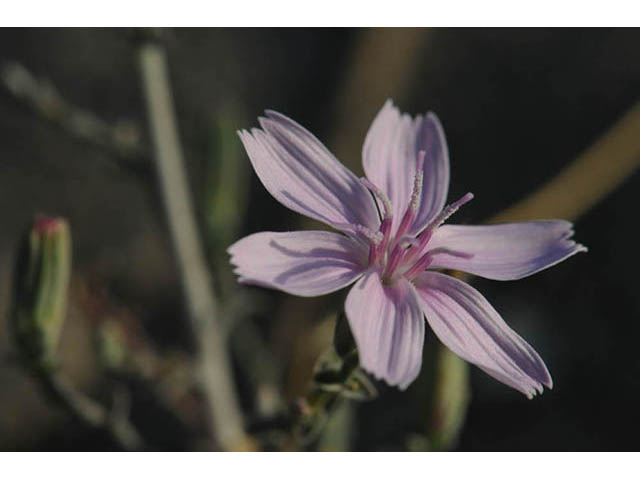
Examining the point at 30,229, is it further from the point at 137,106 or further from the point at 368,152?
the point at 137,106

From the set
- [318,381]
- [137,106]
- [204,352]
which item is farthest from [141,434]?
[137,106]

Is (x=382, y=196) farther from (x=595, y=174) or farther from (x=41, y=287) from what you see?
(x=595, y=174)

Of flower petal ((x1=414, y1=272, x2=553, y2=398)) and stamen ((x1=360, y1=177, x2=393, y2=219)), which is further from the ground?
stamen ((x1=360, y1=177, x2=393, y2=219))

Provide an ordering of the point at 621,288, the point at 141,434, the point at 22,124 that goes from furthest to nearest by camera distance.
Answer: the point at 22,124, the point at 621,288, the point at 141,434

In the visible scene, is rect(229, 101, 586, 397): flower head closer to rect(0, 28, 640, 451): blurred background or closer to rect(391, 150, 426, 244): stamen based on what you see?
rect(391, 150, 426, 244): stamen

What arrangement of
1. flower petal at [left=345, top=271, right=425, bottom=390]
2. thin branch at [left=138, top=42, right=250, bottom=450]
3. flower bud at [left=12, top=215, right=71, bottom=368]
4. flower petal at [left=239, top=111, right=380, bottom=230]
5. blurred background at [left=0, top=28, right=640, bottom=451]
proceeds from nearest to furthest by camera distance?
flower petal at [left=345, top=271, right=425, bottom=390], flower petal at [left=239, top=111, right=380, bottom=230], flower bud at [left=12, top=215, right=71, bottom=368], thin branch at [left=138, top=42, right=250, bottom=450], blurred background at [left=0, top=28, right=640, bottom=451]

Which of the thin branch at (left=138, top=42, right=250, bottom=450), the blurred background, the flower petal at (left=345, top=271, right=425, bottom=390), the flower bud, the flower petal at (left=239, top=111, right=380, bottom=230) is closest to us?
the flower petal at (left=345, top=271, right=425, bottom=390)

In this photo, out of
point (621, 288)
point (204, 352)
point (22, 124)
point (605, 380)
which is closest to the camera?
point (204, 352)

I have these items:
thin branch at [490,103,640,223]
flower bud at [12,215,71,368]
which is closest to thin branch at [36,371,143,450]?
flower bud at [12,215,71,368]
